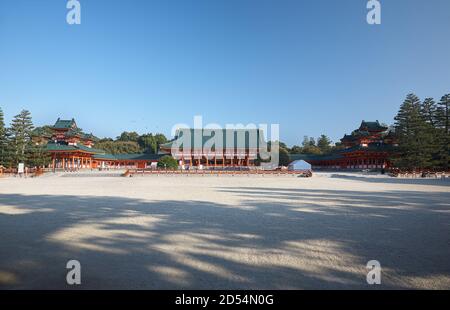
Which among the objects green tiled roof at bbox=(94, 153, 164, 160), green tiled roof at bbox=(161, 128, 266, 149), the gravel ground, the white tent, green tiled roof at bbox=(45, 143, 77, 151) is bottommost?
the gravel ground

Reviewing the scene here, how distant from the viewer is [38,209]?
8539 mm

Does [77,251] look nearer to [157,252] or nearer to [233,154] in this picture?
[157,252]

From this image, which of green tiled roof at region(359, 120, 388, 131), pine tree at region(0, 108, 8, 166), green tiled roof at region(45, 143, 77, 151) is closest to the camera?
pine tree at region(0, 108, 8, 166)

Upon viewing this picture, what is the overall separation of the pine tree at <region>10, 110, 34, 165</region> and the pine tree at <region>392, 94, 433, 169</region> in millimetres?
53827

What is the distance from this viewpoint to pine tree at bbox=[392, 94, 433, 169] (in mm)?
34500

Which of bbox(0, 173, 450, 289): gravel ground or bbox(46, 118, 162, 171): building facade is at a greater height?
bbox(46, 118, 162, 171): building facade

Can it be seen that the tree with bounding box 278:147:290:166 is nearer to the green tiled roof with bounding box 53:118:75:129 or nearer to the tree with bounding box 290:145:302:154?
the tree with bounding box 290:145:302:154

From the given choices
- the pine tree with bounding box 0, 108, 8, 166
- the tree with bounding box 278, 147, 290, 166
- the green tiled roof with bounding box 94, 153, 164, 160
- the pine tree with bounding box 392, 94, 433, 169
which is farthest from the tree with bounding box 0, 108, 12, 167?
the pine tree with bounding box 392, 94, 433, 169

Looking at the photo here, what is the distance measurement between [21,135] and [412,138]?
5683 centimetres

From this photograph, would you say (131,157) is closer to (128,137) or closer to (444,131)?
(128,137)

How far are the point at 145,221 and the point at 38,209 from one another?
460 cm

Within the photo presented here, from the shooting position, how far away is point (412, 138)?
36.2 meters

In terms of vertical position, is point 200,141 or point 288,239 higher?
point 200,141
